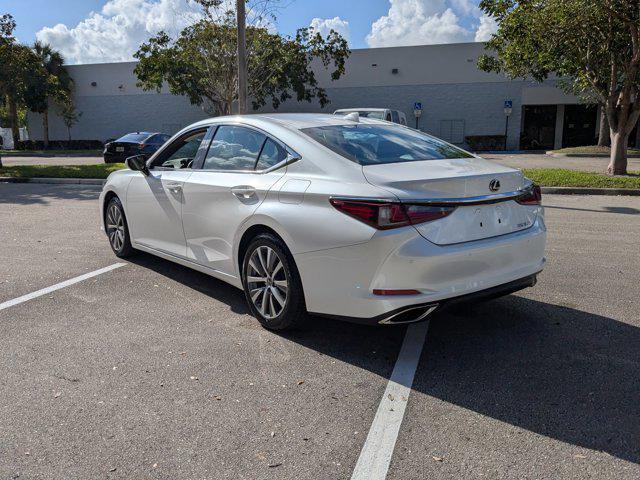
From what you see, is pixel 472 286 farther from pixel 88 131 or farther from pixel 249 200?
pixel 88 131

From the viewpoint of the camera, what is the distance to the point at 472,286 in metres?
3.70

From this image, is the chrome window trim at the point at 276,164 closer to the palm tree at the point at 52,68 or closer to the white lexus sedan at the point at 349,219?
the white lexus sedan at the point at 349,219

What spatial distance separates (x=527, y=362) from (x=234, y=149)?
2820mm

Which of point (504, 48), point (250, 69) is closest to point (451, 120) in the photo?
point (250, 69)

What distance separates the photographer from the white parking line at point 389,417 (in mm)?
2664

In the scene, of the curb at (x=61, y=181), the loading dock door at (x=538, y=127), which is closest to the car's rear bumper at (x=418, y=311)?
the curb at (x=61, y=181)

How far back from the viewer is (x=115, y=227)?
6.63 m

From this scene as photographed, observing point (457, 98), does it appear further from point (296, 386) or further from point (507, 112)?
point (296, 386)

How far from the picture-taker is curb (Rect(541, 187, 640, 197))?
12.8m

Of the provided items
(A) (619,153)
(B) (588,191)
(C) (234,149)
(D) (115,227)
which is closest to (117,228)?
(D) (115,227)

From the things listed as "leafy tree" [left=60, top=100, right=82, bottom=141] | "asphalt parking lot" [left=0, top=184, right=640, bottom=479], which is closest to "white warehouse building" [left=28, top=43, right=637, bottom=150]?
"leafy tree" [left=60, top=100, right=82, bottom=141]

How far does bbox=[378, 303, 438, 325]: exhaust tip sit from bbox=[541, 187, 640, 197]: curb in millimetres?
10614

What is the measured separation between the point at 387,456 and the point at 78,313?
3161 millimetres

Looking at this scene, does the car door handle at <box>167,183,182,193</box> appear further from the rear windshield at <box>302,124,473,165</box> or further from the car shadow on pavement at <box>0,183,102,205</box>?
the car shadow on pavement at <box>0,183,102,205</box>
